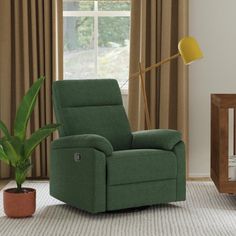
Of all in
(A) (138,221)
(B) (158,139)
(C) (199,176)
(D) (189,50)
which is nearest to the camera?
(A) (138,221)

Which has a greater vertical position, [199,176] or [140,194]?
[140,194]

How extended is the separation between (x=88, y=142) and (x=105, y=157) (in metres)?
0.16

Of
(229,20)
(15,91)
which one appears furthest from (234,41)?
(15,91)

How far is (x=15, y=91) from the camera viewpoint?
5.95 m

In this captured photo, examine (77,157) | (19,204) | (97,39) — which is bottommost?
(19,204)

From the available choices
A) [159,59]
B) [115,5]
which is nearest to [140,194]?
[159,59]

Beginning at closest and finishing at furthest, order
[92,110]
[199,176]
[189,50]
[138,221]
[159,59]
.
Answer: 1. [138,221]
2. [92,110]
3. [189,50]
4. [159,59]
5. [199,176]

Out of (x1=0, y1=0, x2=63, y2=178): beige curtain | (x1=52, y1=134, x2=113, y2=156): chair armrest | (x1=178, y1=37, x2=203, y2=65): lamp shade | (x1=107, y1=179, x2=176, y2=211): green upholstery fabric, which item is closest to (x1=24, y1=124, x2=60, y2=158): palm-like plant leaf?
(x1=52, y1=134, x2=113, y2=156): chair armrest

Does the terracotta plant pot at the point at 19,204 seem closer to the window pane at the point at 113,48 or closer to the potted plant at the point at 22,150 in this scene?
the potted plant at the point at 22,150

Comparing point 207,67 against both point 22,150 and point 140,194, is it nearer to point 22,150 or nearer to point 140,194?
point 140,194

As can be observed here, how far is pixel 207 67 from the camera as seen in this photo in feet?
19.7

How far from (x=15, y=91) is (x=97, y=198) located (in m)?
1.98

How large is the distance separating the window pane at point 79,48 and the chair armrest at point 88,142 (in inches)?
63.7

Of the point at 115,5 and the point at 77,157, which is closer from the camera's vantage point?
the point at 77,157
